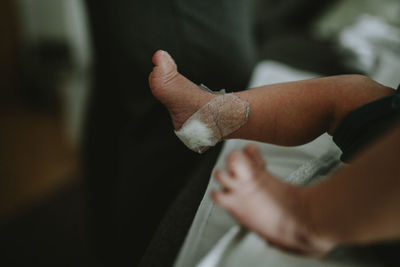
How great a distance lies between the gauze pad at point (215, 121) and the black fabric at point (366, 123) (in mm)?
121

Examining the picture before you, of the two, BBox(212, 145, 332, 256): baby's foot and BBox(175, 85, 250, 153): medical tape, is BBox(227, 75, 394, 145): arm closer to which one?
BBox(175, 85, 250, 153): medical tape

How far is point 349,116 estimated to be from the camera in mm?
375

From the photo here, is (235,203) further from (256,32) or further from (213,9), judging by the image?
(256,32)

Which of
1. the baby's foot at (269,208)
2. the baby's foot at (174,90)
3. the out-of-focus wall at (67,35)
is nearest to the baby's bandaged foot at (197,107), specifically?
the baby's foot at (174,90)

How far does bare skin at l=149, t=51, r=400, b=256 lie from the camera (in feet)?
0.92

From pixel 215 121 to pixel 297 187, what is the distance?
0.49 feet

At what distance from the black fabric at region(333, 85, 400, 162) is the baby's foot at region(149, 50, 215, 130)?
17cm

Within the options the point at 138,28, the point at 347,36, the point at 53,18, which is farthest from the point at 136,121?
the point at 53,18

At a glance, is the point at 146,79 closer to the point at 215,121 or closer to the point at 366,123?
the point at 215,121

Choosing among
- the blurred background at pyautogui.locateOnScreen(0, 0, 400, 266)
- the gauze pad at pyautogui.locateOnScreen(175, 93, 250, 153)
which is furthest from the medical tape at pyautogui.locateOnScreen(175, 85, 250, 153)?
the blurred background at pyautogui.locateOnScreen(0, 0, 400, 266)

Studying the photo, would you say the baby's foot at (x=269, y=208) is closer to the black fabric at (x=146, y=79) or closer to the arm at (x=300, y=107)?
the arm at (x=300, y=107)

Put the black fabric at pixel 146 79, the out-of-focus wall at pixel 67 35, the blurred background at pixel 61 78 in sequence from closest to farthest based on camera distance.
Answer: the black fabric at pixel 146 79
the blurred background at pixel 61 78
the out-of-focus wall at pixel 67 35

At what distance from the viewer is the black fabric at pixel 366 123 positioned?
1.14 ft

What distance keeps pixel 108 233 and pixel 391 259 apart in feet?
1.95
